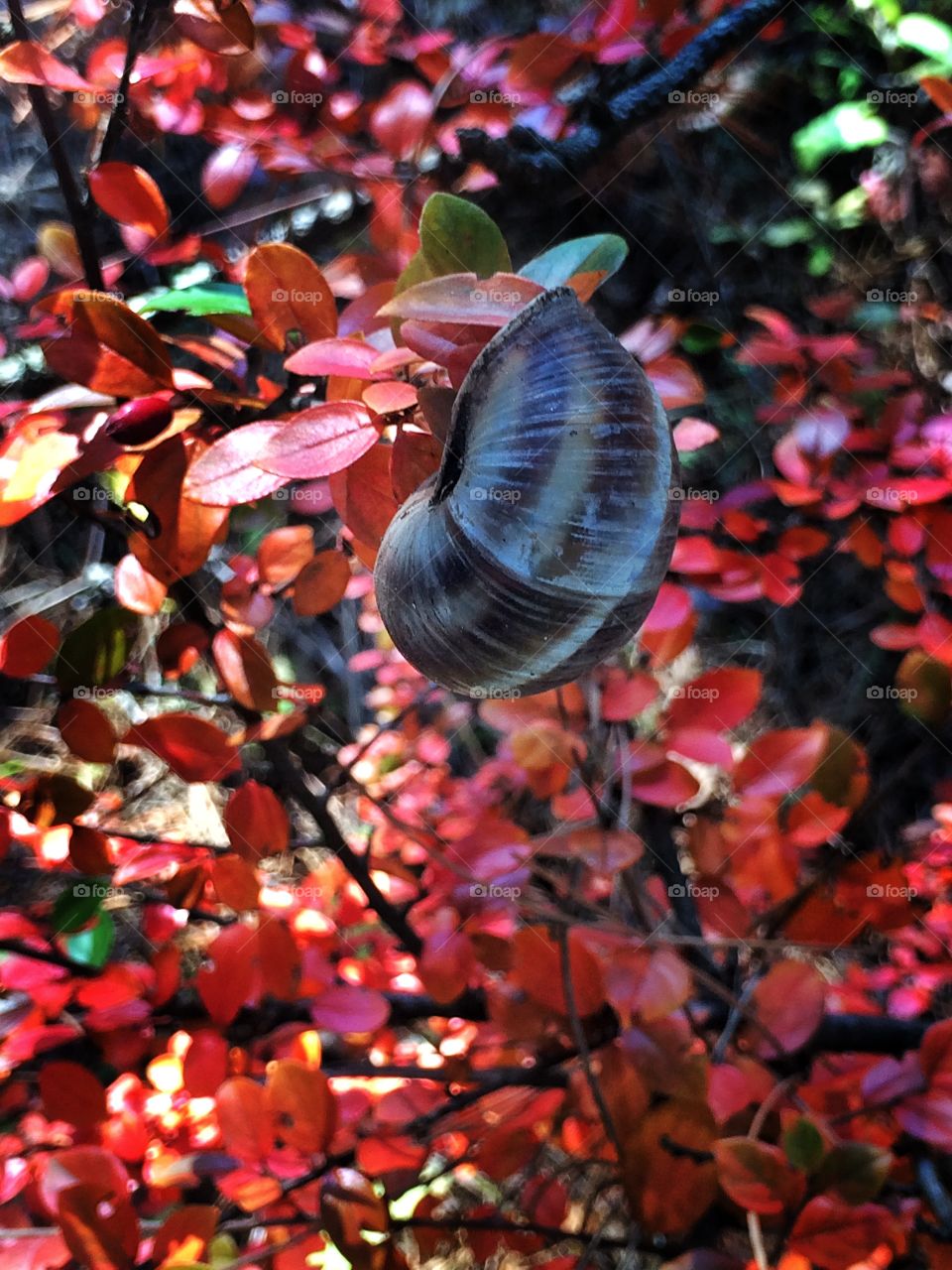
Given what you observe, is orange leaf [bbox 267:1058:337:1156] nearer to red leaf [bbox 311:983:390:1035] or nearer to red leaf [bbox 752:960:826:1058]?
red leaf [bbox 311:983:390:1035]

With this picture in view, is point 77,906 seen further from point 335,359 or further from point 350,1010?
point 335,359

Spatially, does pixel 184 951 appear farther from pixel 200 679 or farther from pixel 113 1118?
pixel 113 1118

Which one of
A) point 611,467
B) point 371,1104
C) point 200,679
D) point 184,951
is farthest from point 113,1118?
point 200,679

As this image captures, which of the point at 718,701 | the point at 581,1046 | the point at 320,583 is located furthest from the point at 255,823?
the point at 718,701

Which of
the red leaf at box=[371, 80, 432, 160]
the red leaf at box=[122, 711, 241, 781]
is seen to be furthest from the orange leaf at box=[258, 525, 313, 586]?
the red leaf at box=[371, 80, 432, 160]

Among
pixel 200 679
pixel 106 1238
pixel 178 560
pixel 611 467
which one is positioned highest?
pixel 611 467

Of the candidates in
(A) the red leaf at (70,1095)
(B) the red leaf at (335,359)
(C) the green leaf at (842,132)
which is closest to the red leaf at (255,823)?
(A) the red leaf at (70,1095)
